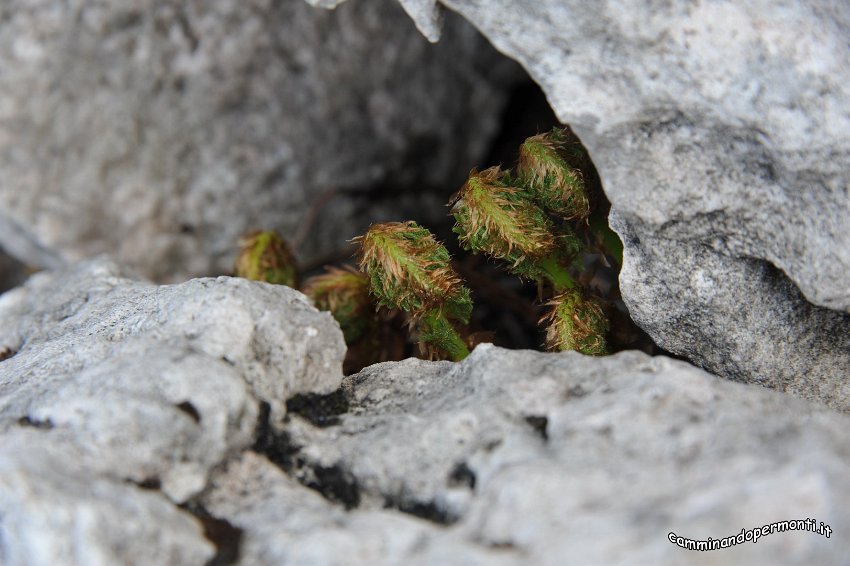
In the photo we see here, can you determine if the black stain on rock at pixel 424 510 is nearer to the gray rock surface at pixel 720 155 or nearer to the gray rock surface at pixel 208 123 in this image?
the gray rock surface at pixel 720 155

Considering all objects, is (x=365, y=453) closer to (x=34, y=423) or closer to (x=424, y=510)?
(x=424, y=510)

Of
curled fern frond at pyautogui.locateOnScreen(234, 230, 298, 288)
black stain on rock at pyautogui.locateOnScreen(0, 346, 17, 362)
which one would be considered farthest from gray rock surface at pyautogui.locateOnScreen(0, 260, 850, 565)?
curled fern frond at pyautogui.locateOnScreen(234, 230, 298, 288)

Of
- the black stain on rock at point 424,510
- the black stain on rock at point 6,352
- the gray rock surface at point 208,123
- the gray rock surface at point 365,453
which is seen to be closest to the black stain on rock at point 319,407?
the gray rock surface at point 365,453

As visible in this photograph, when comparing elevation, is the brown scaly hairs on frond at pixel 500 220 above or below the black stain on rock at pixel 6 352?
above

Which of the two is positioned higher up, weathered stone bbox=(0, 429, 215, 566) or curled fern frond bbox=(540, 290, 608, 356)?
weathered stone bbox=(0, 429, 215, 566)

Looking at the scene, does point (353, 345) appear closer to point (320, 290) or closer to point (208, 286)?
point (320, 290)

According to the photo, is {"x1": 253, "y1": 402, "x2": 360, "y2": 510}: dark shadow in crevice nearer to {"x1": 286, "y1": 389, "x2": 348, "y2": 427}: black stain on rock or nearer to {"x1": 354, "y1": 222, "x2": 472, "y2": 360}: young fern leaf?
{"x1": 286, "y1": 389, "x2": 348, "y2": 427}: black stain on rock

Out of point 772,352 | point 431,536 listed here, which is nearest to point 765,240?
point 772,352
